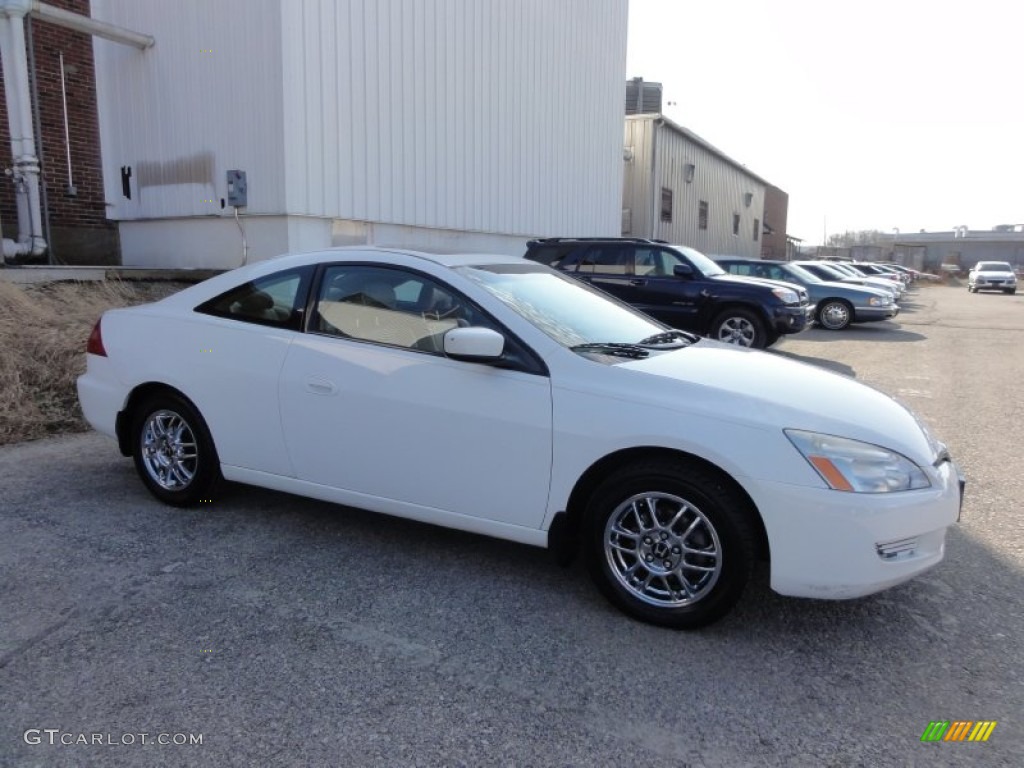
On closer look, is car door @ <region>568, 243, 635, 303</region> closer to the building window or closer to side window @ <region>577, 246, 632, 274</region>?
side window @ <region>577, 246, 632, 274</region>

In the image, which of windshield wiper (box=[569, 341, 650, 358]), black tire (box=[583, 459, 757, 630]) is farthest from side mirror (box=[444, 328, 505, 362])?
black tire (box=[583, 459, 757, 630])

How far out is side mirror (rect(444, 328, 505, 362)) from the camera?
129 inches

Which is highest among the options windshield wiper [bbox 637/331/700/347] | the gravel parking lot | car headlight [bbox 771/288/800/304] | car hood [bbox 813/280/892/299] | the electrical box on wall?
the electrical box on wall

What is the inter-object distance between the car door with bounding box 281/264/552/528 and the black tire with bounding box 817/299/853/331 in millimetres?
13720

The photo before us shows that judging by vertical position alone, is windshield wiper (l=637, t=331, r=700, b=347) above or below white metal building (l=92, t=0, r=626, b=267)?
below

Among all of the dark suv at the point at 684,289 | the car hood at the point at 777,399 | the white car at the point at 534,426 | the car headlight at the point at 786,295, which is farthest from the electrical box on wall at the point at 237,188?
the car hood at the point at 777,399

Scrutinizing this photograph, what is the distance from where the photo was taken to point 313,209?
10.6m

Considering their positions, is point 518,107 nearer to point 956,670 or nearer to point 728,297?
point 728,297

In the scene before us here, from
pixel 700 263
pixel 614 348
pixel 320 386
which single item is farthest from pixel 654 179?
pixel 320 386

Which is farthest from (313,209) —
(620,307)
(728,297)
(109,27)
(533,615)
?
(533,615)

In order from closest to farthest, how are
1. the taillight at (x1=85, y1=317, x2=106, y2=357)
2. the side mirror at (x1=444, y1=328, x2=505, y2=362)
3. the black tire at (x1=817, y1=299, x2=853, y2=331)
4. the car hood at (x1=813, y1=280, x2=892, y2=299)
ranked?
the side mirror at (x1=444, y1=328, x2=505, y2=362)
the taillight at (x1=85, y1=317, x2=106, y2=357)
the car hood at (x1=813, y1=280, x2=892, y2=299)
the black tire at (x1=817, y1=299, x2=853, y2=331)

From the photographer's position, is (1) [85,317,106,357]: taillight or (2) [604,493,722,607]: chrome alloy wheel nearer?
(2) [604,493,722,607]: chrome alloy wheel

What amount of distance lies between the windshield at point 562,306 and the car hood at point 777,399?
36cm

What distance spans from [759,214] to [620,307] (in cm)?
3942
